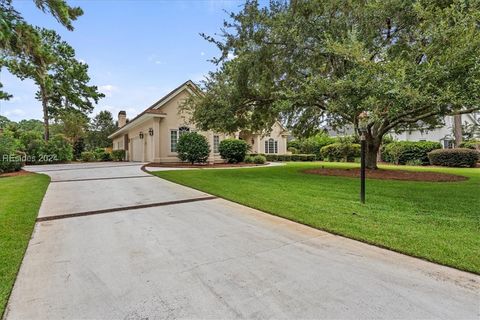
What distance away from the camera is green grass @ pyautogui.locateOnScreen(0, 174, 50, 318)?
107 inches

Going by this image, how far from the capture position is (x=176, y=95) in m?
19.3

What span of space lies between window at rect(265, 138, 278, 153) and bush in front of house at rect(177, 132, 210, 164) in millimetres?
11416

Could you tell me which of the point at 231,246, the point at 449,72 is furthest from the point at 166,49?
the point at 231,246

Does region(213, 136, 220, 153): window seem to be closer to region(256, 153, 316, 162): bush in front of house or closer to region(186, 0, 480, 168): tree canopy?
region(256, 153, 316, 162): bush in front of house

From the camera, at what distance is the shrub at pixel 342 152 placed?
2205cm

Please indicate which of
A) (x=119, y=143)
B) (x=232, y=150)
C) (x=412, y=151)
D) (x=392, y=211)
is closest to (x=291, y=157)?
(x=232, y=150)

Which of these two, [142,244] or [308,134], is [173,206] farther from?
[308,134]

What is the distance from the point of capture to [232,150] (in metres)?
19.3

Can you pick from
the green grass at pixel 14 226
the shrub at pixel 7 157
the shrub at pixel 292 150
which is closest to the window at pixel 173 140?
Result: the shrub at pixel 7 157

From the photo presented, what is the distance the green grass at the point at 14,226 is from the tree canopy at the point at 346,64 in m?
6.69

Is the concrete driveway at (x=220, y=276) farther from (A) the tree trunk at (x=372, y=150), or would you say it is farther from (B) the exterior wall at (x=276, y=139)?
(B) the exterior wall at (x=276, y=139)

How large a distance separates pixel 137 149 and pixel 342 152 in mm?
17513

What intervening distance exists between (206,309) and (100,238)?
248 cm

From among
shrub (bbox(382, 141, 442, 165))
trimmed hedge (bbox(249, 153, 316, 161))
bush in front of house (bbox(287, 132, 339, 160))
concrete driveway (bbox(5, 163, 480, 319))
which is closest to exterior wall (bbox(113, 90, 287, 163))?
trimmed hedge (bbox(249, 153, 316, 161))
